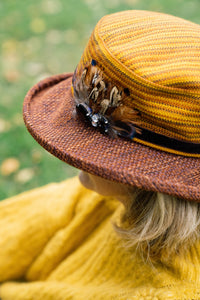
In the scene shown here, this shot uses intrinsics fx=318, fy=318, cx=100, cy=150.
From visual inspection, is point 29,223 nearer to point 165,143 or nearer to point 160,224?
point 160,224

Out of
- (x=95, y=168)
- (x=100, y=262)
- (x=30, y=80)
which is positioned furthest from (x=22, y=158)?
(x=95, y=168)

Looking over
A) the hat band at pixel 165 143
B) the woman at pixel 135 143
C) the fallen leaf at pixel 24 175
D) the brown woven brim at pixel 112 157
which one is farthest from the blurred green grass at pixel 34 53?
the hat band at pixel 165 143

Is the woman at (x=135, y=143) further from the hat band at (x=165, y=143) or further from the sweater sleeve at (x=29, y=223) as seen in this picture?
the sweater sleeve at (x=29, y=223)

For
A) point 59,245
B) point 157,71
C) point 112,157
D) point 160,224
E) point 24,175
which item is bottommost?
point 24,175

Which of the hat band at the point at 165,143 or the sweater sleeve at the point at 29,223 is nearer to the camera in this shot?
the hat band at the point at 165,143

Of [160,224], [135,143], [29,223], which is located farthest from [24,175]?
[135,143]

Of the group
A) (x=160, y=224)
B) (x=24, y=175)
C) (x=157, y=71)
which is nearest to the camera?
(x=157, y=71)

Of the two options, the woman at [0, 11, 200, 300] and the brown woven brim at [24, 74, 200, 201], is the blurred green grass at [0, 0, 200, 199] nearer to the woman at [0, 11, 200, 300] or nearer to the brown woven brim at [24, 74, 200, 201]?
the woman at [0, 11, 200, 300]
